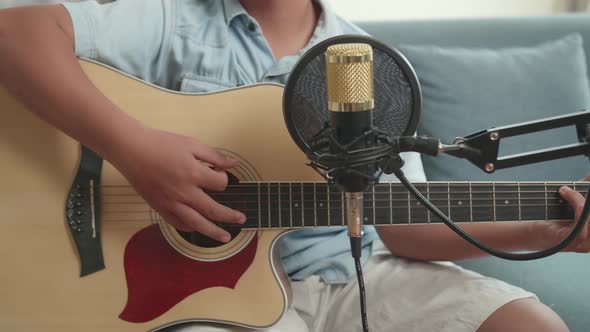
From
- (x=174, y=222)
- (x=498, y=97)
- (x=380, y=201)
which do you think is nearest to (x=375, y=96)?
(x=380, y=201)

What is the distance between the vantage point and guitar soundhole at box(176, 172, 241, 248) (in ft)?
3.12

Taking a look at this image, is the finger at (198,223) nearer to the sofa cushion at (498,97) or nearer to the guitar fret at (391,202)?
the guitar fret at (391,202)

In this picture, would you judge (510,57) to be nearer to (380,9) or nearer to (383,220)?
(380,9)

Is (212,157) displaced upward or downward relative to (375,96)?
downward

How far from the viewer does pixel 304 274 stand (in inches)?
42.9

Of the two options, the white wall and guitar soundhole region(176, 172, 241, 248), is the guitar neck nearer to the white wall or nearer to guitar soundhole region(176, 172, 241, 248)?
guitar soundhole region(176, 172, 241, 248)

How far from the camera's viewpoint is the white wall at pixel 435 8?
1.83 meters

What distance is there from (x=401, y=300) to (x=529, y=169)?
1.88 feet

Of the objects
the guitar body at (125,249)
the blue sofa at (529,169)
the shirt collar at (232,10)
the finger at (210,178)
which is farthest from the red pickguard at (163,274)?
the blue sofa at (529,169)

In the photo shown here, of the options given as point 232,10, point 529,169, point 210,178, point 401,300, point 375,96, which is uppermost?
point 232,10

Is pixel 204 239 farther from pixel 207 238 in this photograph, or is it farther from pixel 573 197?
pixel 573 197

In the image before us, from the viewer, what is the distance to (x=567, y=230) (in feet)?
3.22

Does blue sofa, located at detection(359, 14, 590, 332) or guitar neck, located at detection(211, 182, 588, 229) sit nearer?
guitar neck, located at detection(211, 182, 588, 229)

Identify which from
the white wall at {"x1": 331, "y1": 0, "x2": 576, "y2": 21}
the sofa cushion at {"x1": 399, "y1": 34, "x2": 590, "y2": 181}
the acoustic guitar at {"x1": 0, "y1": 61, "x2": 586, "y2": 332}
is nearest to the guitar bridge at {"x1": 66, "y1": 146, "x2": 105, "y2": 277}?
the acoustic guitar at {"x1": 0, "y1": 61, "x2": 586, "y2": 332}
